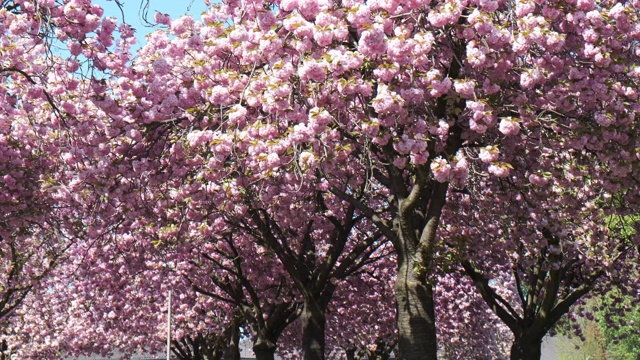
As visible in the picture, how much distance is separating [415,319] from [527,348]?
8.43 m

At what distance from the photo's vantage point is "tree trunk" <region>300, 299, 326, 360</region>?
728 inches

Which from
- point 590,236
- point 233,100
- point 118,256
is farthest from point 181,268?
point 233,100

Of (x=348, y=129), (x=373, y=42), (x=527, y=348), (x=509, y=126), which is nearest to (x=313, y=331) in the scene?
(x=527, y=348)

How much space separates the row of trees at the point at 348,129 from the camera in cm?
991

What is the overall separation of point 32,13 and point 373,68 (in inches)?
176

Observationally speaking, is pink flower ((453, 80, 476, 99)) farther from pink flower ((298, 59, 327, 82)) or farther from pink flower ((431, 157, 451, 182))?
pink flower ((298, 59, 327, 82))

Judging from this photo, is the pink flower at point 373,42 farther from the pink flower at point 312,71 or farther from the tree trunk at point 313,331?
the tree trunk at point 313,331

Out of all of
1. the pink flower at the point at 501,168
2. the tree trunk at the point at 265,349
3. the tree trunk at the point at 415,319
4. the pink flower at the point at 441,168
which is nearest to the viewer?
the pink flower at the point at 501,168

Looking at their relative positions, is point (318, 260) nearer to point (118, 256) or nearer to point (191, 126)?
point (118, 256)

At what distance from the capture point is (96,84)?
36.8 feet

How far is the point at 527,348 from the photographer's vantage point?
1944 centimetres

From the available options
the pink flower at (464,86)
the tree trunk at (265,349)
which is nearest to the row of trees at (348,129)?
the pink flower at (464,86)

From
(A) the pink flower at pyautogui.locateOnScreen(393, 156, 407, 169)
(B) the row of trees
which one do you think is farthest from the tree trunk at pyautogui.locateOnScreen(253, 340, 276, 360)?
(A) the pink flower at pyautogui.locateOnScreen(393, 156, 407, 169)

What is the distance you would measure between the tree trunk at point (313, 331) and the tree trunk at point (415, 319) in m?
6.55
